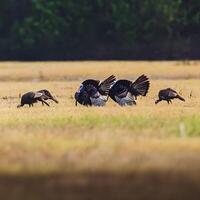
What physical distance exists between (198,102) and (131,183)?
713 inches

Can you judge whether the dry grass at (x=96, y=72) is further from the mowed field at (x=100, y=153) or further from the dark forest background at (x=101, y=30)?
the mowed field at (x=100, y=153)

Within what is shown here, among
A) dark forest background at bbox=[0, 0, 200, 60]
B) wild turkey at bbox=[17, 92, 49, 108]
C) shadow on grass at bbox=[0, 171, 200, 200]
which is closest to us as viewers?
shadow on grass at bbox=[0, 171, 200, 200]

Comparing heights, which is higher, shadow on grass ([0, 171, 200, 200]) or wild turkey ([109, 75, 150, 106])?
wild turkey ([109, 75, 150, 106])

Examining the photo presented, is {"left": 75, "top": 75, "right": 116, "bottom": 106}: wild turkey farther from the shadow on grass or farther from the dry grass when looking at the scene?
the dry grass

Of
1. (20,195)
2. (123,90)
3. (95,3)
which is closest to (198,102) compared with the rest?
(123,90)

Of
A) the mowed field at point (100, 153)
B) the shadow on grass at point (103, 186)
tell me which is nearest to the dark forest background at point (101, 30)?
the mowed field at point (100, 153)

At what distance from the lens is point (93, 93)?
110ft

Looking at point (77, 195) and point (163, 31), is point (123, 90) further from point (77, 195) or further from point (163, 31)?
point (163, 31)

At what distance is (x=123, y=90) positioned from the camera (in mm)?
34094

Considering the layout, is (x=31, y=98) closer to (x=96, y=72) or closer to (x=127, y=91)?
(x=127, y=91)

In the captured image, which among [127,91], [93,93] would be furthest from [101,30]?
[93,93]

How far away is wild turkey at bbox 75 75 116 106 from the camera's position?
33500mm

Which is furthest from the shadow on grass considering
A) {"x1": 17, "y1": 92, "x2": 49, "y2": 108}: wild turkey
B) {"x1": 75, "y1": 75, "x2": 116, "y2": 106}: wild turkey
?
{"x1": 75, "y1": 75, "x2": 116, "y2": 106}: wild turkey

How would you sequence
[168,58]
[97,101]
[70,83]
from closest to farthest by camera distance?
[97,101] → [70,83] → [168,58]
